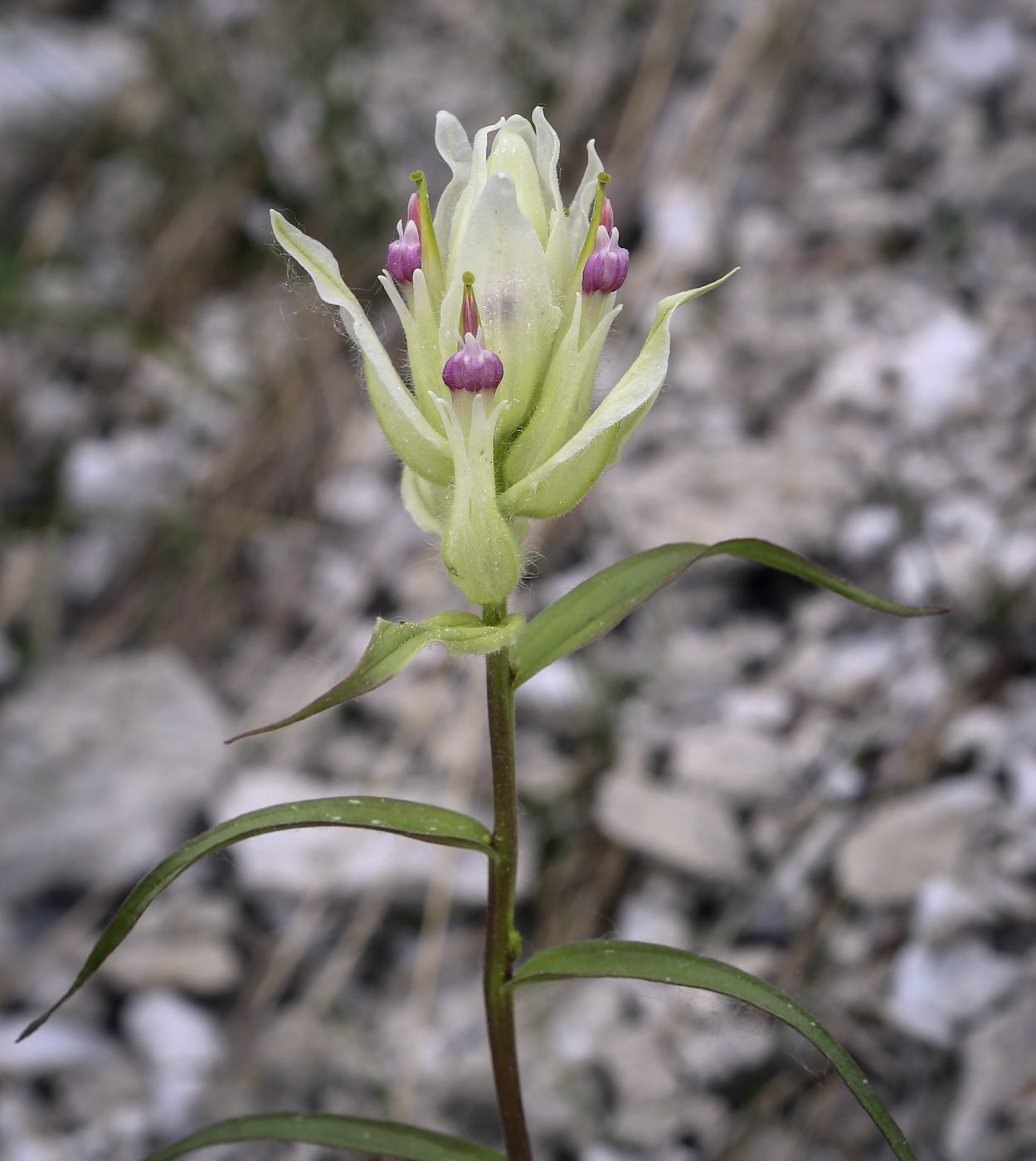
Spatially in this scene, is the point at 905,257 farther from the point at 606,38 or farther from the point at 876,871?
the point at 876,871

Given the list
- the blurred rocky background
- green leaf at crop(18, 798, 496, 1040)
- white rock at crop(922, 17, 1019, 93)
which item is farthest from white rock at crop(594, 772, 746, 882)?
white rock at crop(922, 17, 1019, 93)

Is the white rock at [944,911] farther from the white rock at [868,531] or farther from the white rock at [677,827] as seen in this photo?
the white rock at [868,531]

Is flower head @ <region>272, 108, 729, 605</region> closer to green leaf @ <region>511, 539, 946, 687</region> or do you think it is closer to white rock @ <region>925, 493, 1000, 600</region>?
green leaf @ <region>511, 539, 946, 687</region>

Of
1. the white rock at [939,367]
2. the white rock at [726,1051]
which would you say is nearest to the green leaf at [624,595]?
the white rock at [726,1051]

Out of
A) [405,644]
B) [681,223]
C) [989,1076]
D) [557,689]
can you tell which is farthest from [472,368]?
[681,223]

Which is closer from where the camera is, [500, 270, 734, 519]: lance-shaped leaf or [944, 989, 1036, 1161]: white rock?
[500, 270, 734, 519]: lance-shaped leaf
